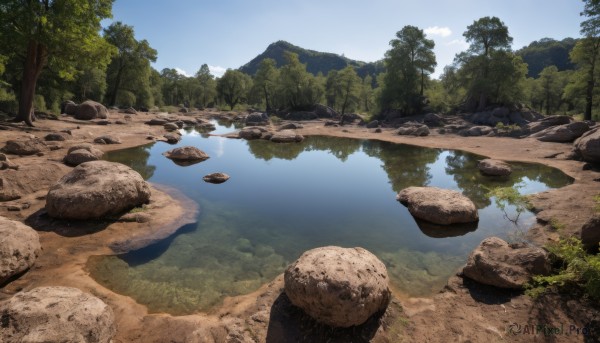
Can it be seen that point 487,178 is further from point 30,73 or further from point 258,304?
point 30,73

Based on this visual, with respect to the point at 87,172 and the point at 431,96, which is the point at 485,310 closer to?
the point at 87,172

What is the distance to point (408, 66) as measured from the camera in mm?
53156

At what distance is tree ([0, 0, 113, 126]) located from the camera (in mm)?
22078

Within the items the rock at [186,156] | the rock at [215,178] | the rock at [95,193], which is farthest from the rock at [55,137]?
the rock at [95,193]

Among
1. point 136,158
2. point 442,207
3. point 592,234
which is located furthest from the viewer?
point 136,158

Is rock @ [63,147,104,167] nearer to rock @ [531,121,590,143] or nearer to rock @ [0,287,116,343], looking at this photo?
rock @ [0,287,116,343]

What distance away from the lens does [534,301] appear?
6.72 meters

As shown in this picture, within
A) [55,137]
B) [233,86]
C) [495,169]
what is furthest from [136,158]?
[233,86]

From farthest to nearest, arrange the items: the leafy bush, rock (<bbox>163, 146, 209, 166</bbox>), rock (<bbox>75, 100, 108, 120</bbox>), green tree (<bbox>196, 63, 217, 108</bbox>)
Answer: green tree (<bbox>196, 63, 217, 108</bbox>) → rock (<bbox>75, 100, 108, 120</bbox>) → rock (<bbox>163, 146, 209, 166</bbox>) → the leafy bush

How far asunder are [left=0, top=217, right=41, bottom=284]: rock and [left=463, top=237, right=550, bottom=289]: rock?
452 inches

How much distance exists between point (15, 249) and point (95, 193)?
11.0 ft

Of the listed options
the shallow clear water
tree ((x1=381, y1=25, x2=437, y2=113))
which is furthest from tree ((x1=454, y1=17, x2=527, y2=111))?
the shallow clear water

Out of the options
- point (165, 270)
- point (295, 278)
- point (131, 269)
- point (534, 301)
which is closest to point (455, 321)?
point (534, 301)

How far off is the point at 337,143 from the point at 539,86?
189ft
